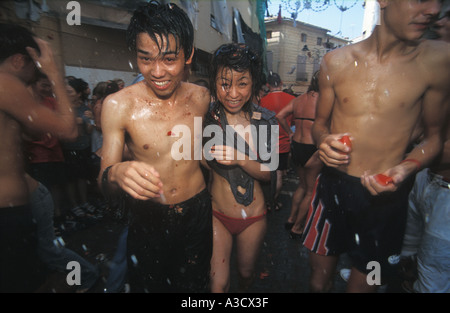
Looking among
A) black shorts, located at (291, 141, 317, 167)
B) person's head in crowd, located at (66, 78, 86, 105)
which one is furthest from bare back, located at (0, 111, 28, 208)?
black shorts, located at (291, 141, 317, 167)

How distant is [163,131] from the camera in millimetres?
1710

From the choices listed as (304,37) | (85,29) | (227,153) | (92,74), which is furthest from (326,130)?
(304,37)

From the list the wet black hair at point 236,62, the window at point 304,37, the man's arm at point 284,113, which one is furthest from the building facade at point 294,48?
the wet black hair at point 236,62

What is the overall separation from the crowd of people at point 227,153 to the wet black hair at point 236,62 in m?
0.01

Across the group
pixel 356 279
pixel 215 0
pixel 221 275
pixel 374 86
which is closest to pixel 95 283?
pixel 221 275

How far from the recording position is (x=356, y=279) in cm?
186

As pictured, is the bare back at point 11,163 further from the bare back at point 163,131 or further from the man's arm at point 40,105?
the bare back at point 163,131

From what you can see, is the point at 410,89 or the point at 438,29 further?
the point at 438,29

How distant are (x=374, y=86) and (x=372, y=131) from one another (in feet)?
1.05

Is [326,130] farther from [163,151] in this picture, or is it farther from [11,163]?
[11,163]

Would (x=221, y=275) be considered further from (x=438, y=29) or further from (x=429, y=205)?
(x=438, y=29)

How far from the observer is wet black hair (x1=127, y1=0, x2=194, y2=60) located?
60.9 inches

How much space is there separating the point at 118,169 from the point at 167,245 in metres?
0.76

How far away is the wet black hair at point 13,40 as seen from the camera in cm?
164
